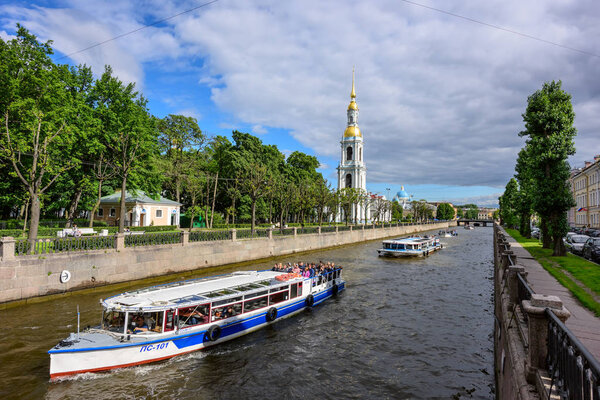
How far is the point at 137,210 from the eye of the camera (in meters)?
56.1

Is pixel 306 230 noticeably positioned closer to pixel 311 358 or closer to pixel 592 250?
pixel 592 250

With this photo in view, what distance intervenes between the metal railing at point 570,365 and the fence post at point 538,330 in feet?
0.28

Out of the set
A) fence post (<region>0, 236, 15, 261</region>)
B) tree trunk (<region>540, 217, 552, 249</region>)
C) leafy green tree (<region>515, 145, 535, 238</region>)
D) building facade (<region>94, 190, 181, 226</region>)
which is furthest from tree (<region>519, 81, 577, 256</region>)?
building facade (<region>94, 190, 181, 226</region>)

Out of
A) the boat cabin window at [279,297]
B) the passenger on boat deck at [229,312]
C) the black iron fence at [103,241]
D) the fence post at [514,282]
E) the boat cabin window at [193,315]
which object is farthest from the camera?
the black iron fence at [103,241]

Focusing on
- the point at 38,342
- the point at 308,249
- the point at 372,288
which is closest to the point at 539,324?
the point at 38,342

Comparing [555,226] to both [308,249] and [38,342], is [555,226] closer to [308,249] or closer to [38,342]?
[308,249]

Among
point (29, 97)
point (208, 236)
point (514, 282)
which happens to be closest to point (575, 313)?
point (514, 282)

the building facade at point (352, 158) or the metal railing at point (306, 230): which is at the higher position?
the building facade at point (352, 158)

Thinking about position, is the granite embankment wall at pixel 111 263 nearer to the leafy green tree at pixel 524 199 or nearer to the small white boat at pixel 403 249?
the small white boat at pixel 403 249

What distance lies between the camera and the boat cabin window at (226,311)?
56.6ft

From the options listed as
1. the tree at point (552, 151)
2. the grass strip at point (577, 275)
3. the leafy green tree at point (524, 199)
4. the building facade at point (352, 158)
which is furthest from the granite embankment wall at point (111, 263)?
the building facade at point (352, 158)

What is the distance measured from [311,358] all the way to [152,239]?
19.5m

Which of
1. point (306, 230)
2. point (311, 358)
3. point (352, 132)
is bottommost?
point (311, 358)

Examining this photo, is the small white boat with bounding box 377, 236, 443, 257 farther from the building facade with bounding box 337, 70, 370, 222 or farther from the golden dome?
the golden dome
